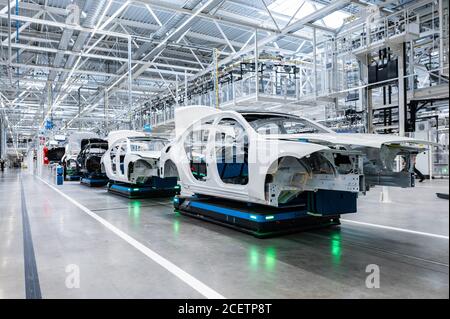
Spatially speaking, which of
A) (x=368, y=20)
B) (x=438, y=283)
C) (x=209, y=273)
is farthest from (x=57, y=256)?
(x=368, y=20)

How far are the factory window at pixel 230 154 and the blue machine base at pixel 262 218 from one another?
0.48 metres

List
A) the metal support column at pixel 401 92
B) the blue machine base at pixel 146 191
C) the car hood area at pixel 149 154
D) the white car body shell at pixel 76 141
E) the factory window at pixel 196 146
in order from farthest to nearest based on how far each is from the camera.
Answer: the white car body shell at pixel 76 141 < the blue machine base at pixel 146 191 < the car hood area at pixel 149 154 < the metal support column at pixel 401 92 < the factory window at pixel 196 146

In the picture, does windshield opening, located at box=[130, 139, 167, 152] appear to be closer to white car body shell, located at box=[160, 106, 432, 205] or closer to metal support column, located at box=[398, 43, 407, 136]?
white car body shell, located at box=[160, 106, 432, 205]

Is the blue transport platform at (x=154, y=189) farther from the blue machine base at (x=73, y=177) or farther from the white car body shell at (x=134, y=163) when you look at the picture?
the blue machine base at (x=73, y=177)

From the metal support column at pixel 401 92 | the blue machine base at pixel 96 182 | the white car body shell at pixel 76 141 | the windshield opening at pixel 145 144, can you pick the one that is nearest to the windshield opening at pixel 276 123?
the metal support column at pixel 401 92

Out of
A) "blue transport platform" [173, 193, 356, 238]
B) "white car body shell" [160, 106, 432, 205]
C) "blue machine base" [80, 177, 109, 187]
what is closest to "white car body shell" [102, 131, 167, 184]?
"white car body shell" [160, 106, 432, 205]

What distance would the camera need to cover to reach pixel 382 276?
2768 millimetres

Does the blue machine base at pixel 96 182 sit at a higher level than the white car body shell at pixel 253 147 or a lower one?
lower

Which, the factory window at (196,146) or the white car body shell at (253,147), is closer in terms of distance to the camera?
the white car body shell at (253,147)

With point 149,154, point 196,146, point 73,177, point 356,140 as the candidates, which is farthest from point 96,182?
point 356,140

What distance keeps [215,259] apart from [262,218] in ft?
3.23

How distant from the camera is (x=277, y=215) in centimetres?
411

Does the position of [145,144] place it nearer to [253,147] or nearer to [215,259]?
[253,147]

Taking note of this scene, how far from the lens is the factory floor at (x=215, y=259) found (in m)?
2.49
